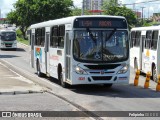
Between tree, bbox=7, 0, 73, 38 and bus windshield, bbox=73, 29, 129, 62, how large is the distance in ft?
191

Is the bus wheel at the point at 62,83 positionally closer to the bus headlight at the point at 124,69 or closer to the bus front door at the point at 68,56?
the bus front door at the point at 68,56

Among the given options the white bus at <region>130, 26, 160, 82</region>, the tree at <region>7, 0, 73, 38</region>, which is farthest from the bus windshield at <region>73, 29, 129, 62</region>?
the tree at <region>7, 0, 73, 38</region>

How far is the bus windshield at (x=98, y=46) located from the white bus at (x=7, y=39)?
129 ft

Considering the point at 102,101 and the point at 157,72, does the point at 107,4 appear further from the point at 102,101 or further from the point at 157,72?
the point at 102,101

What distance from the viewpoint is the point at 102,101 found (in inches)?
596

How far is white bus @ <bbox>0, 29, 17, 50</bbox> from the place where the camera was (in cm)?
5581

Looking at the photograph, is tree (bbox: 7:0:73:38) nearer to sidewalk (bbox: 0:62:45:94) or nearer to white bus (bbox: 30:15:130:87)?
sidewalk (bbox: 0:62:45:94)

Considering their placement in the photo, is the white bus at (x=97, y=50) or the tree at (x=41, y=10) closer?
the white bus at (x=97, y=50)

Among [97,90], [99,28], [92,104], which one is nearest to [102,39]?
[99,28]

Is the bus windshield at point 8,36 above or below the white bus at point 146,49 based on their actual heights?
below

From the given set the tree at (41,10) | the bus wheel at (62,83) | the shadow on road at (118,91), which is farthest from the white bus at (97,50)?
the tree at (41,10)

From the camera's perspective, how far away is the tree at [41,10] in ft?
247

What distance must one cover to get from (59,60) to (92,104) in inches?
208

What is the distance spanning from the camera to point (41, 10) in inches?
2968
